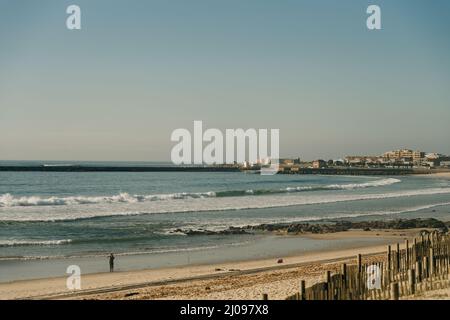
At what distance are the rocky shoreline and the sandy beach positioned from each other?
7566 millimetres

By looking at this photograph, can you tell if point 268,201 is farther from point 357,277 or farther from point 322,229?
point 357,277

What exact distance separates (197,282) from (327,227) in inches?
562

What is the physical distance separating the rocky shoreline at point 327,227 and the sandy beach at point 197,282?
757 cm

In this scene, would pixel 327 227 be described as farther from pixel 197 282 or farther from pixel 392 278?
pixel 392 278

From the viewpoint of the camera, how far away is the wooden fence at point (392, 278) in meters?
10.5

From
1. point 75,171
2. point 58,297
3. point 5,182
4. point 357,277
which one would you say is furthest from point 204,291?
point 75,171

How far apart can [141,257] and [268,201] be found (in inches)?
1066

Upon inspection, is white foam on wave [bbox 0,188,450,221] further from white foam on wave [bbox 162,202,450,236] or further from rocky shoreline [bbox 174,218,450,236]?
rocky shoreline [bbox 174,218,450,236]

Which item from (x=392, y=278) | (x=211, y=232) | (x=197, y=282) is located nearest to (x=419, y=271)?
(x=392, y=278)

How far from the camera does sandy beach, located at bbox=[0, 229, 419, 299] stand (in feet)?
48.4

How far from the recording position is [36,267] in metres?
19.0

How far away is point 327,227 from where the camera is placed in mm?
29547
